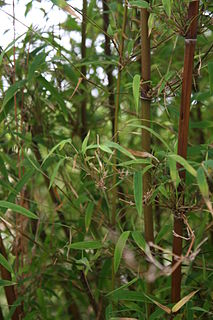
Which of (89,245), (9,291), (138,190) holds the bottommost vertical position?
(9,291)

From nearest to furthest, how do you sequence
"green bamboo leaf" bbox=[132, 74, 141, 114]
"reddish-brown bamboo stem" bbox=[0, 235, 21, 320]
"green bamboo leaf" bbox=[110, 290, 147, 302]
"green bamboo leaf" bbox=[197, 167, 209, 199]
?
"green bamboo leaf" bbox=[197, 167, 209, 199], "green bamboo leaf" bbox=[132, 74, 141, 114], "green bamboo leaf" bbox=[110, 290, 147, 302], "reddish-brown bamboo stem" bbox=[0, 235, 21, 320]

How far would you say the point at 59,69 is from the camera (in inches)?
46.3

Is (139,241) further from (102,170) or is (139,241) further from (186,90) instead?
(186,90)

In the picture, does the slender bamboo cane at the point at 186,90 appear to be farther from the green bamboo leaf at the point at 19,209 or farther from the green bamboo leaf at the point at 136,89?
the green bamboo leaf at the point at 19,209

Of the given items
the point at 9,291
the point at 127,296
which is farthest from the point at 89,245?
the point at 9,291

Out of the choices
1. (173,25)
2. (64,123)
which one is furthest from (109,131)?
(173,25)

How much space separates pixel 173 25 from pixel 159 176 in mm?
253

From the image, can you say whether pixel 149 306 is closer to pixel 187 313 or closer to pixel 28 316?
pixel 187 313

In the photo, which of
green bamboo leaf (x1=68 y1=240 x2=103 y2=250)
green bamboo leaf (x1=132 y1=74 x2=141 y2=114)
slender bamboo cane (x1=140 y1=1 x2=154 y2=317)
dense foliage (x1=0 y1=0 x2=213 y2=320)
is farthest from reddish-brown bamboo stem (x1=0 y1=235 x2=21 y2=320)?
green bamboo leaf (x1=132 y1=74 x2=141 y2=114)

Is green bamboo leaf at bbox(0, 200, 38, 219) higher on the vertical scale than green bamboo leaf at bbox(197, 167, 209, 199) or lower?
lower

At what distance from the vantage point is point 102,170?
0.83 meters

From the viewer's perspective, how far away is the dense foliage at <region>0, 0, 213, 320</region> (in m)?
0.86

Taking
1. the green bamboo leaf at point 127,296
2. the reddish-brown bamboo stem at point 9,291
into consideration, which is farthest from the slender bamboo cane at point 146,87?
the reddish-brown bamboo stem at point 9,291

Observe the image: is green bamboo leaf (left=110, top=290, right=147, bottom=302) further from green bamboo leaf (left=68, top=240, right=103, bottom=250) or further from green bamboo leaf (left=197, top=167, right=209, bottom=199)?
green bamboo leaf (left=197, top=167, right=209, bottom=199)
